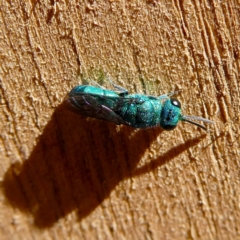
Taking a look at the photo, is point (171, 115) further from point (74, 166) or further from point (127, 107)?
point (74, 166)

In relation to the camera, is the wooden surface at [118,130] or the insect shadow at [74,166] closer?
the wooden surface at [118,130]

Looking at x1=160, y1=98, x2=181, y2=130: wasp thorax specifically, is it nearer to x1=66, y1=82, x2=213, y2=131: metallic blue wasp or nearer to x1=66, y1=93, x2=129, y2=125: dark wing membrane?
x1=66, y1=82, x2=213, y2=131: metallic blue wasp

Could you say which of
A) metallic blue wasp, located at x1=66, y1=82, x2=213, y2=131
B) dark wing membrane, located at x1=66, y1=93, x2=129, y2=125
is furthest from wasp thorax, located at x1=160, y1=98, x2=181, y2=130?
dark wing membrane, located at x1=66, y1=93, x2=129, y2=125

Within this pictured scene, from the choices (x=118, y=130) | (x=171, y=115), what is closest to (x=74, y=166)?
(x=118, y=130)

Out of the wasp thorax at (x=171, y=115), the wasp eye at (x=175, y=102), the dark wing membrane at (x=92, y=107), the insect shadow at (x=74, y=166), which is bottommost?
the insect shadow at (x=74, y=166)

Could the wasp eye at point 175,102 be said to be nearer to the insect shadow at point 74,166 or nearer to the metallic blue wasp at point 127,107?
the metallic blue wasp at point 127,107

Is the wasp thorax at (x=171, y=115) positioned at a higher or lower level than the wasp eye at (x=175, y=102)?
lower

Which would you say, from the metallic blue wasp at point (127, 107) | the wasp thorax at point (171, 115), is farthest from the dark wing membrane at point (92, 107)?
the wasp thorax at point (171, 115)

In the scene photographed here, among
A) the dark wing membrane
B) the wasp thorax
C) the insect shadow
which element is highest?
the dark wing membrane
